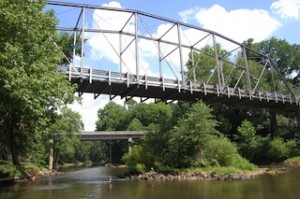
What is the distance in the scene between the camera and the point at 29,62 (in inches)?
968

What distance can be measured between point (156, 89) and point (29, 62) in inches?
919

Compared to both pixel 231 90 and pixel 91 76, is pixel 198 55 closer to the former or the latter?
pixel 231 90

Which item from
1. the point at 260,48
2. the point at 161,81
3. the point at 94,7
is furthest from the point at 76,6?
the point at 260,48

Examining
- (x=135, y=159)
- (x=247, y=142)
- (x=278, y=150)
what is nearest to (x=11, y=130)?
(x=135, y=159)

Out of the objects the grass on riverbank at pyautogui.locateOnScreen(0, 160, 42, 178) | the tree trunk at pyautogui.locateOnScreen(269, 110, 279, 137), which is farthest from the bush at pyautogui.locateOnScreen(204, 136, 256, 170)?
the tree trunk at pyautogui.locateOnScreen(269, 110, 279, 137)

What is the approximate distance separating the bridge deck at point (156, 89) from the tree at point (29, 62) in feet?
32.0

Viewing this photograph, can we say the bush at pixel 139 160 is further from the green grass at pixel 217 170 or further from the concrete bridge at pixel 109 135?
the concrete bridge at pixel 109 135

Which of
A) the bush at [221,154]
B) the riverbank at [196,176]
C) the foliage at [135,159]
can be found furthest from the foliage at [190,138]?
the foliage at [135,159]

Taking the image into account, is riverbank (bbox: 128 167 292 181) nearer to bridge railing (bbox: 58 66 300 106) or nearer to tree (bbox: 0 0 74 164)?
bridge railing (bbox: 58 66 300 106)

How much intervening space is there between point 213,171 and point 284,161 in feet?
74.9

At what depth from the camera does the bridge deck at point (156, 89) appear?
40188 millimetres

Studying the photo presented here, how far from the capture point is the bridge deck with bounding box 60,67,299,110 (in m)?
40.2

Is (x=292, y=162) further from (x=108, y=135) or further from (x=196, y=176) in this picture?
(x=108, y=135)

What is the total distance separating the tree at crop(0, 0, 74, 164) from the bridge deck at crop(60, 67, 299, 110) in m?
9.76
